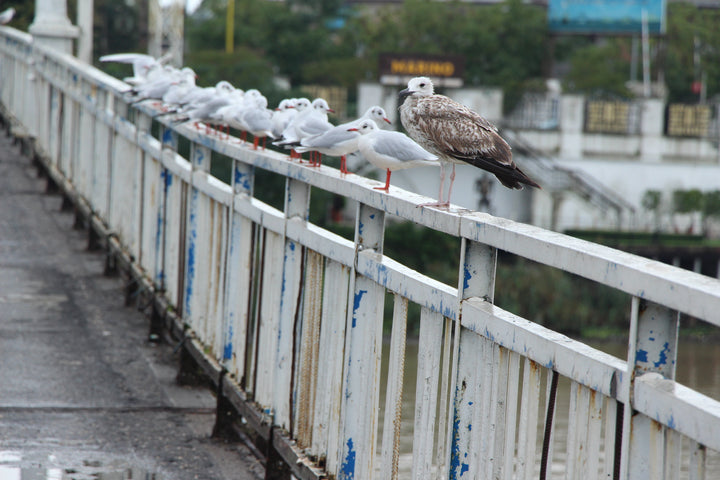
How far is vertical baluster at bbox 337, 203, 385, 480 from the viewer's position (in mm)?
3594

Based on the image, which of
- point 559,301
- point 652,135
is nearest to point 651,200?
point 652,135

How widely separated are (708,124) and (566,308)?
11.4 metres

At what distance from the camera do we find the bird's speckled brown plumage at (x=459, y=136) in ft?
12.0

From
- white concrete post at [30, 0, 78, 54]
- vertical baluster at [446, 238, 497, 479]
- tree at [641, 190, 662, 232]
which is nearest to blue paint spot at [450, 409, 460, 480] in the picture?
vertical baluster at [446, 238, 497, 479]

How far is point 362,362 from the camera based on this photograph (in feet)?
12.0

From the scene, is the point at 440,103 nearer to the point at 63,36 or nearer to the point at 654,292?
the point at 654,292

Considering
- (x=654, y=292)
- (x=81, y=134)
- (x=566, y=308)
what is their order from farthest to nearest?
(x=566, y=308) → (x=81, y=134) → (x=654, y=292)

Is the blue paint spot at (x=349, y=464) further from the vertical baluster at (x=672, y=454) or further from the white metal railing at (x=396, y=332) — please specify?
the vertical baluster at (x=672, y=454)

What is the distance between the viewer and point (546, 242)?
2.65 meters

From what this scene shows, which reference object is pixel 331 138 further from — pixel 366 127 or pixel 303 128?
pixel 303 128

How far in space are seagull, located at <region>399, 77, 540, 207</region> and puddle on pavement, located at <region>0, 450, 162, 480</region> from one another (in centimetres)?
175

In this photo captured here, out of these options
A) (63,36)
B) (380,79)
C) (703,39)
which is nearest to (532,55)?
(703,39)

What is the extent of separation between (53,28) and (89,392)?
8.51 m

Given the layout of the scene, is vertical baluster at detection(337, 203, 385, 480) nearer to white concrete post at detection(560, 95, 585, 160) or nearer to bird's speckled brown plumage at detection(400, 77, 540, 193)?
bird's speckled brown plumage at detection(400, 77, 540, 193)
